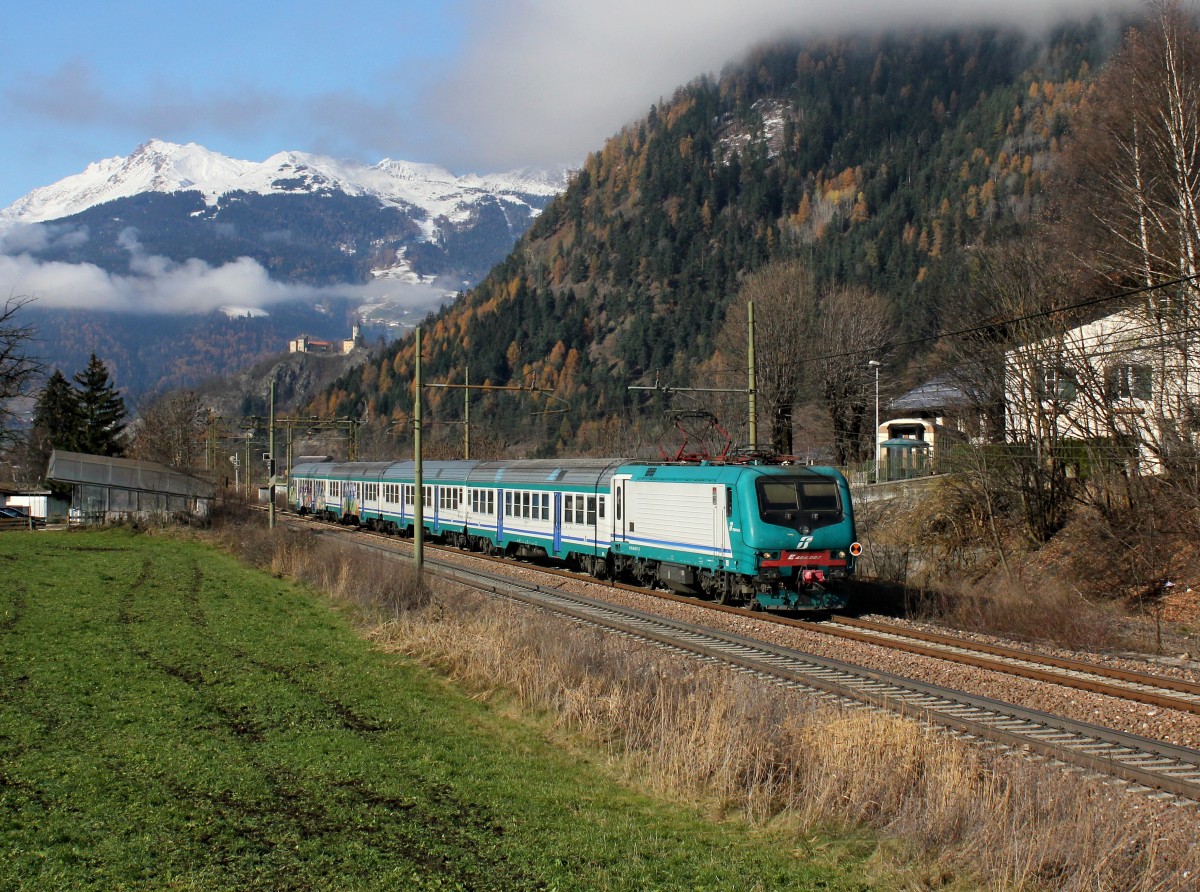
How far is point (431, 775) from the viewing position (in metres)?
9.23

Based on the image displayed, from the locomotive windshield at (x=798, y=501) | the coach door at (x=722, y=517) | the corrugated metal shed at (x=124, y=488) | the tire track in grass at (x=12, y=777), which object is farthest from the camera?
the corrugated metal shed at (x=124, y=488)

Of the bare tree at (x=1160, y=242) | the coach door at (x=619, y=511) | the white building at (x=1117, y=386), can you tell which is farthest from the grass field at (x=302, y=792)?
the white building at (x=1117, y=386)

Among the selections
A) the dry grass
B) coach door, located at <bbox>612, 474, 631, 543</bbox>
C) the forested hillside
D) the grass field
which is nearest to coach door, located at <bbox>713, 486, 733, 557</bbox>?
coach door, located at <bbox>612, 474, 631, 543</bbox>

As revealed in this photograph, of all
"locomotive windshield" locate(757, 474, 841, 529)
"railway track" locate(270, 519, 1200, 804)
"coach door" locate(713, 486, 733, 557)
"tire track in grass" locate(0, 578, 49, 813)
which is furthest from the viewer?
"coach door" locate(713, 486, 733, 557)

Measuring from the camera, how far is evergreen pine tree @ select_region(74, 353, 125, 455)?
7019 cm

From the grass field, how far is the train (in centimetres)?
802

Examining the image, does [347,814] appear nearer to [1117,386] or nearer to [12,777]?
[12,777]

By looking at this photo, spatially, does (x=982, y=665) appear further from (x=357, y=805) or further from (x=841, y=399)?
(x=841, y=399)

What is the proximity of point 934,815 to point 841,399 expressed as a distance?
4577 centimetres

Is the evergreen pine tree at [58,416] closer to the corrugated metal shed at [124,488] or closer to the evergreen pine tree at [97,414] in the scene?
the evergreen pine tree at [97,414]

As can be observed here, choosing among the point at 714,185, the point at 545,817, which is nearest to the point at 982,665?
the point at 545,817

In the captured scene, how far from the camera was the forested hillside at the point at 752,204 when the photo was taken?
385 feet

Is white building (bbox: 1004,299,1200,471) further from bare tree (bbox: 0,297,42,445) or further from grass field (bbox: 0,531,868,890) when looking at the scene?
bare tree (bbox: 0,297,42,445)

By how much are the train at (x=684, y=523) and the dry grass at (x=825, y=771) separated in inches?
221
